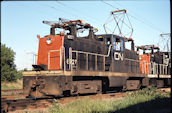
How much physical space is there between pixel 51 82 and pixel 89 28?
4.02 metres

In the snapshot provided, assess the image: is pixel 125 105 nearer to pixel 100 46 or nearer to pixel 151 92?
pixel 151 92

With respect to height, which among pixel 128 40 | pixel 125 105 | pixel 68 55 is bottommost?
pixel 125 105

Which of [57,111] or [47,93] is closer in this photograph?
[57,111]

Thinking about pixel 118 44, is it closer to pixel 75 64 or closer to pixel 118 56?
pixel 118 56

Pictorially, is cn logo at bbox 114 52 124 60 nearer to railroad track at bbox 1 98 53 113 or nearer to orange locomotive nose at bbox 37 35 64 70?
orange locomotive nose at bbox 37 35 64 70

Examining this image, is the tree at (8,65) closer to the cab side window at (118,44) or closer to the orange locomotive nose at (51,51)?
the orange locomotive nose at (51,51)

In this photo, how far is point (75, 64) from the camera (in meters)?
11.0

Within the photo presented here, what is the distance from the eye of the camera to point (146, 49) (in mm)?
19891

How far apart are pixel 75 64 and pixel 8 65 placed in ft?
55.0

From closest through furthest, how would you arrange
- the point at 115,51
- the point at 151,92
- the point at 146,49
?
the point at 151,92 → the point at 115,51 → the point at 146,49

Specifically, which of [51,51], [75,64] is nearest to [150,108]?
[75,64]

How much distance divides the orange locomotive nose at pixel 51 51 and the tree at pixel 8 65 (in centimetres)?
1481

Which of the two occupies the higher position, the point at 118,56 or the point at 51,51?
the point at 51,51

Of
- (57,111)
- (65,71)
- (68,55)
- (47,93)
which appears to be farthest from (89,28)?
(57,111)
